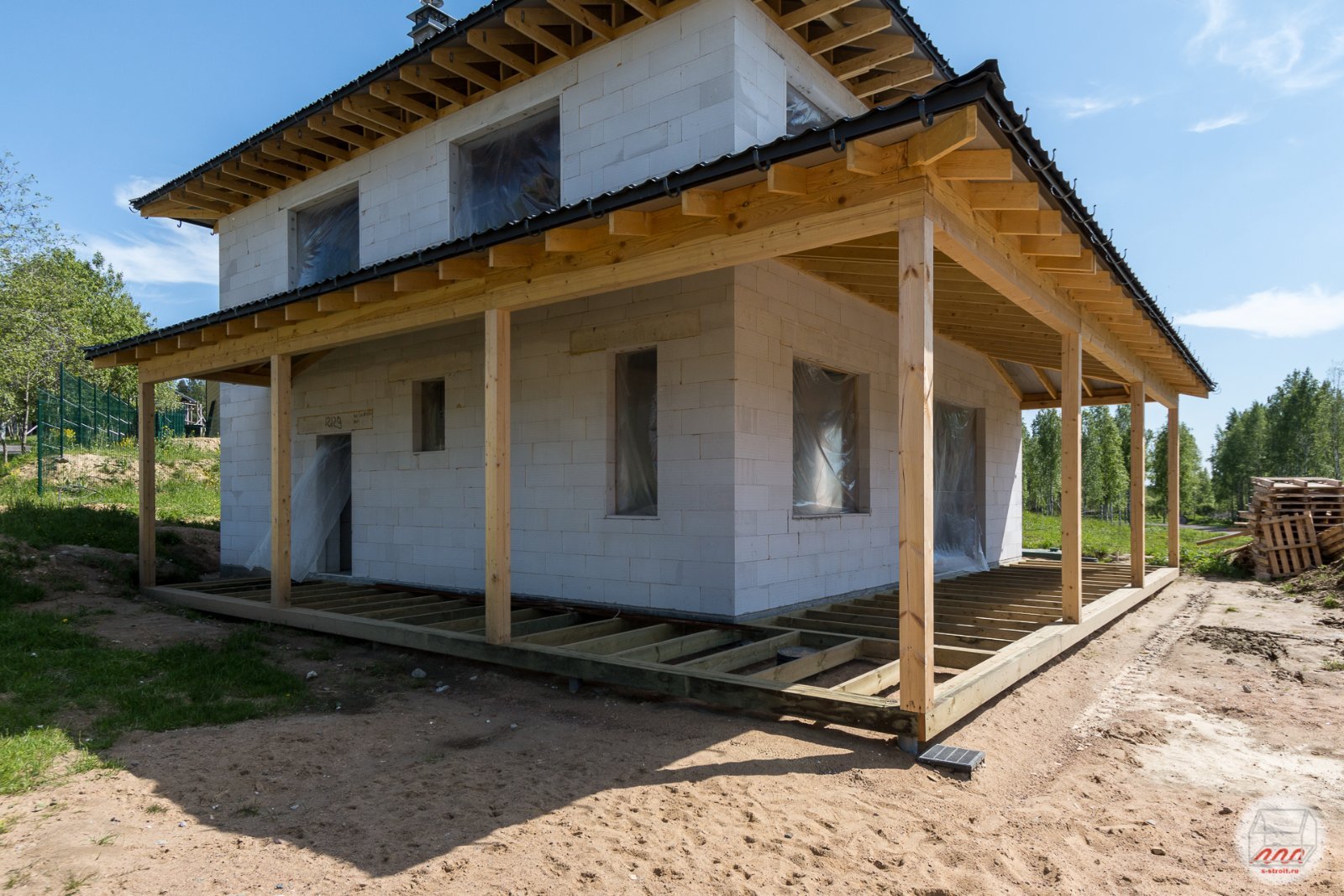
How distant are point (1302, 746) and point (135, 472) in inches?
888

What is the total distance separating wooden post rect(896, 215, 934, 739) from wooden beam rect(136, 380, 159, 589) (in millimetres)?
10081

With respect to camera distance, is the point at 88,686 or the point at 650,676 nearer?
the point at 650,676

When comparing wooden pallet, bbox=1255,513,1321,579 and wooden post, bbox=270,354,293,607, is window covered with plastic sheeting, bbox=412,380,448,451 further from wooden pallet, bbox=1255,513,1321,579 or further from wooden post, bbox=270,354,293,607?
wooden pallet, bbox=1255,513,1321,579

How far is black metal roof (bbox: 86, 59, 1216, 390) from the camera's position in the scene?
378 cm

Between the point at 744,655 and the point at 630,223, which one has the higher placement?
the point at 630,223

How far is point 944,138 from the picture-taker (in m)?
4.00

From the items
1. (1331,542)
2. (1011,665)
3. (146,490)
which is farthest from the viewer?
(1331,542)

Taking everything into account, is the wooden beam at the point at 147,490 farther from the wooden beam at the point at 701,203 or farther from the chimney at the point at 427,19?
the wooden beam at the point at 701,203

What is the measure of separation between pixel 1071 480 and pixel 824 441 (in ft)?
8.46

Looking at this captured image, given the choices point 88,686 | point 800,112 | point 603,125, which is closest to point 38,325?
point 88,686

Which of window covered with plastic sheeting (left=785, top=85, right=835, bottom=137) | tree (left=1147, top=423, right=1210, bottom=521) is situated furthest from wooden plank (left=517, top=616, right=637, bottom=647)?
tree (left=1147, top=423, right=1210, bottom=521)

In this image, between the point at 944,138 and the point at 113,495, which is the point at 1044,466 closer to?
the point at 113,495

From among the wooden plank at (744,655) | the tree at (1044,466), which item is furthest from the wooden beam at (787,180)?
the tree at (1044,466)

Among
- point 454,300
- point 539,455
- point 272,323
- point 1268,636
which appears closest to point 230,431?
point 272,323
